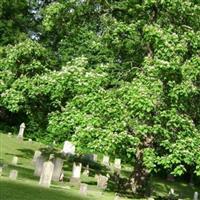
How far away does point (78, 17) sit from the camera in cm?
3112

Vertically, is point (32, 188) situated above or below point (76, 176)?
below

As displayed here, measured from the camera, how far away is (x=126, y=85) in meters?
24.5

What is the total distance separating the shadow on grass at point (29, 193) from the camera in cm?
1856

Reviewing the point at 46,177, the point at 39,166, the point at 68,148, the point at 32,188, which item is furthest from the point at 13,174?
the point at 68,148

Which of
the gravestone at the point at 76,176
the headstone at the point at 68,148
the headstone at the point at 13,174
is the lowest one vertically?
the headstone at the point at 13,174

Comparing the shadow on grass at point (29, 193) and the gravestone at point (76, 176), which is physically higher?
the gravestone at point (76, 176)

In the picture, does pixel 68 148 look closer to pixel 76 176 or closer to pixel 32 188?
pixel 76 176

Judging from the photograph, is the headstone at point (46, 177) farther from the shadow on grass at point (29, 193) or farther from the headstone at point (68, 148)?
the headstone at point (68, 148)

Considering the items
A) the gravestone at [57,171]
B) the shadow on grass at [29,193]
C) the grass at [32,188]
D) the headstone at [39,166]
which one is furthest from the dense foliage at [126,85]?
the shadow on grass at [29,193]

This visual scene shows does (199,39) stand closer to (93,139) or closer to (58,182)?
(93,139)

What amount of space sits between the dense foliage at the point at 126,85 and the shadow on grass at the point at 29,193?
7.20ft

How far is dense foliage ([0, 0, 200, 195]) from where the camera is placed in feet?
75.2

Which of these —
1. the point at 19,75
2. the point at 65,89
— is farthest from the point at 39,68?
the point at 65,89

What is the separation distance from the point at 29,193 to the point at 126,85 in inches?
293
